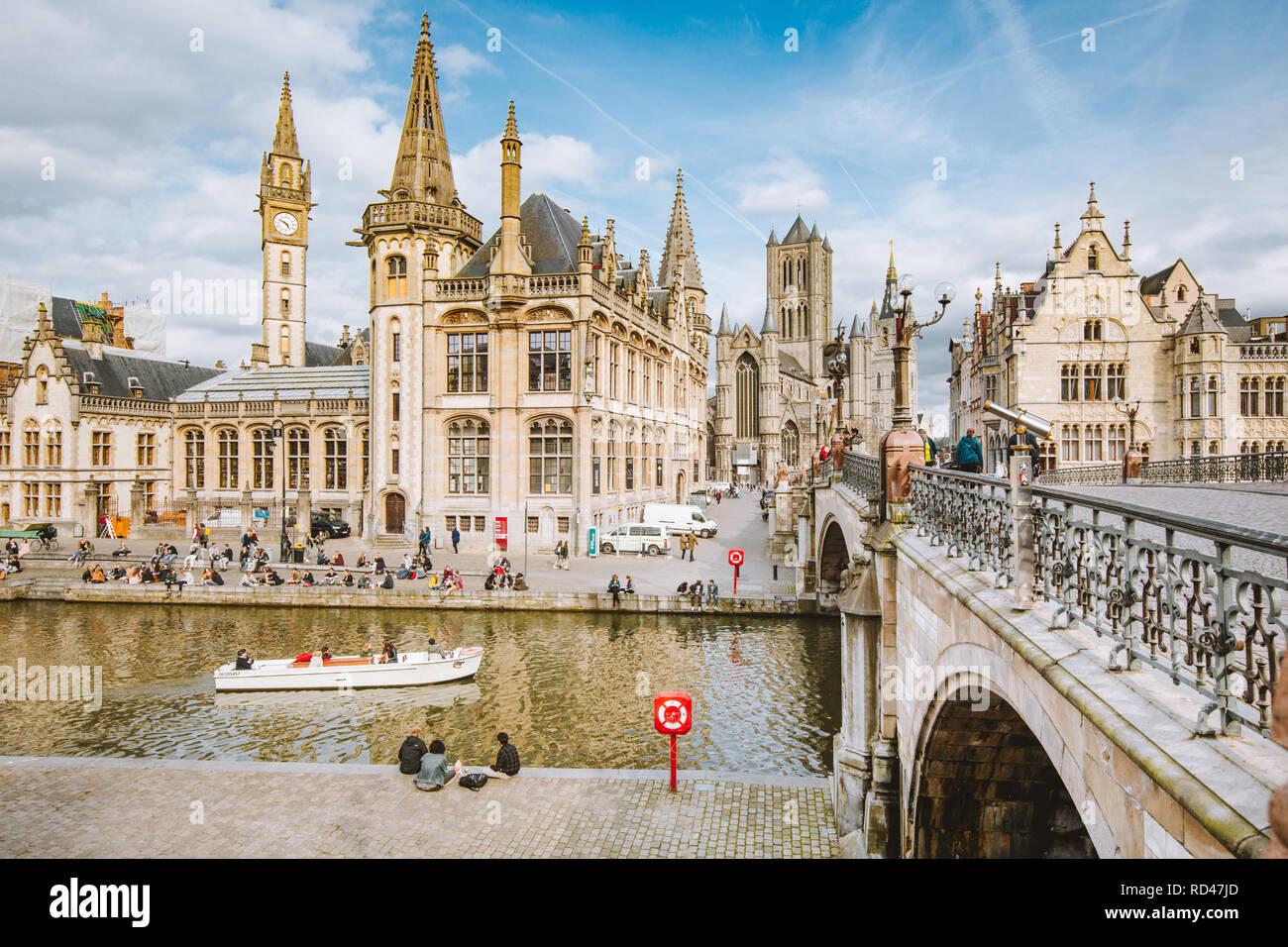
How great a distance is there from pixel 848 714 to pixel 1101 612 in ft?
23.4

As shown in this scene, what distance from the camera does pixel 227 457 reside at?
1850 inches

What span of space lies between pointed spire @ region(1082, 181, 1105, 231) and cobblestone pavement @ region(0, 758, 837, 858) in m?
35.2

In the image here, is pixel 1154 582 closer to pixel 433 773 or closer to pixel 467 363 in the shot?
pixel 433 773

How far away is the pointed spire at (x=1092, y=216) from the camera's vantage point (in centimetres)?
3634

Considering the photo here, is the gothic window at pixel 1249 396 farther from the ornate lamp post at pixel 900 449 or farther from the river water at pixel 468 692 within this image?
the ornate lamp post at pixel 900 449

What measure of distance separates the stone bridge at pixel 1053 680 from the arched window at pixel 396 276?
33.2m

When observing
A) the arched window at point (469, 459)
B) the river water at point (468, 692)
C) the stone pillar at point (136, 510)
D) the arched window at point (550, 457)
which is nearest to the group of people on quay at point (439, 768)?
the river water at point (468, 692)

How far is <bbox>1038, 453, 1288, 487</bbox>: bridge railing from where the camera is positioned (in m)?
21.5

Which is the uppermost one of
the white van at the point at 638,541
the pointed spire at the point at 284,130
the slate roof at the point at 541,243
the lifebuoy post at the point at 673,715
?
the pointed spire at the point at 284,130

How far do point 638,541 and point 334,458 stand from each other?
20.8 meters

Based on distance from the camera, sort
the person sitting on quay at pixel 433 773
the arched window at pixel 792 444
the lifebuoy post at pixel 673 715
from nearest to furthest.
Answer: the person sitting on quay at pixel 433 773
the lifebuoy post at pixel 673 715
the arched window at pixel 792 444

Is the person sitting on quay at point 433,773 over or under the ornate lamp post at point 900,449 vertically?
under

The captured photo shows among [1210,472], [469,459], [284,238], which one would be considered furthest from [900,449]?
[284,238]

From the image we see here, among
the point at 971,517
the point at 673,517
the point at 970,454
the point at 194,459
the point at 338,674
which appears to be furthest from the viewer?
the point at 194,459
